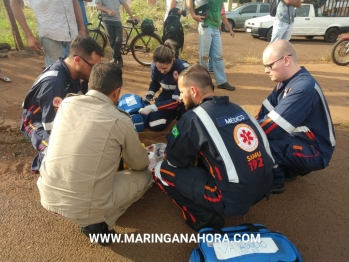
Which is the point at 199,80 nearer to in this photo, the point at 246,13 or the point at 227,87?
the point at 227,87

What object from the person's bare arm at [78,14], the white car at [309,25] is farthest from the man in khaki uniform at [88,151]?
the white car at [309,25]

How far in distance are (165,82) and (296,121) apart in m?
1.90

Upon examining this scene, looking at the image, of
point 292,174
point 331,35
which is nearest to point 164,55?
point 292,174

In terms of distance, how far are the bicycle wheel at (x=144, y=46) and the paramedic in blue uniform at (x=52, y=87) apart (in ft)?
12.3

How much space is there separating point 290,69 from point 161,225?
182 cm

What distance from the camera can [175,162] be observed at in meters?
2.21

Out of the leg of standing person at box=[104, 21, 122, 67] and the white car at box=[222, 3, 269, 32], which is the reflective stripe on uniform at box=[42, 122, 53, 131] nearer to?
the leg of standing person at box=[104, 21, 122, 67]

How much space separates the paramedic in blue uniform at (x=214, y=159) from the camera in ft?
6.35

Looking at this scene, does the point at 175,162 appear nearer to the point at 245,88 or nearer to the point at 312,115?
the point at 312,115

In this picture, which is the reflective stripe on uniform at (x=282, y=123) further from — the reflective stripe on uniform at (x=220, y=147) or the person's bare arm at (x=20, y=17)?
the person's bare arm at (x=20, y=17)

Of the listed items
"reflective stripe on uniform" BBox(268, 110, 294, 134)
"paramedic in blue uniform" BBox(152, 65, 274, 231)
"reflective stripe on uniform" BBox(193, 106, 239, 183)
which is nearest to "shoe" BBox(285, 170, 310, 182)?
"reflective stripe on uniform" BBox(268, 110, 294, 134)

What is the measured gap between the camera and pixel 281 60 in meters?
2.58

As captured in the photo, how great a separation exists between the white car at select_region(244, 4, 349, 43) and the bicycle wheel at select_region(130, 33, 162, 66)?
6.64 meters

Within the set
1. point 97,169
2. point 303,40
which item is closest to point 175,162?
point 97,169
